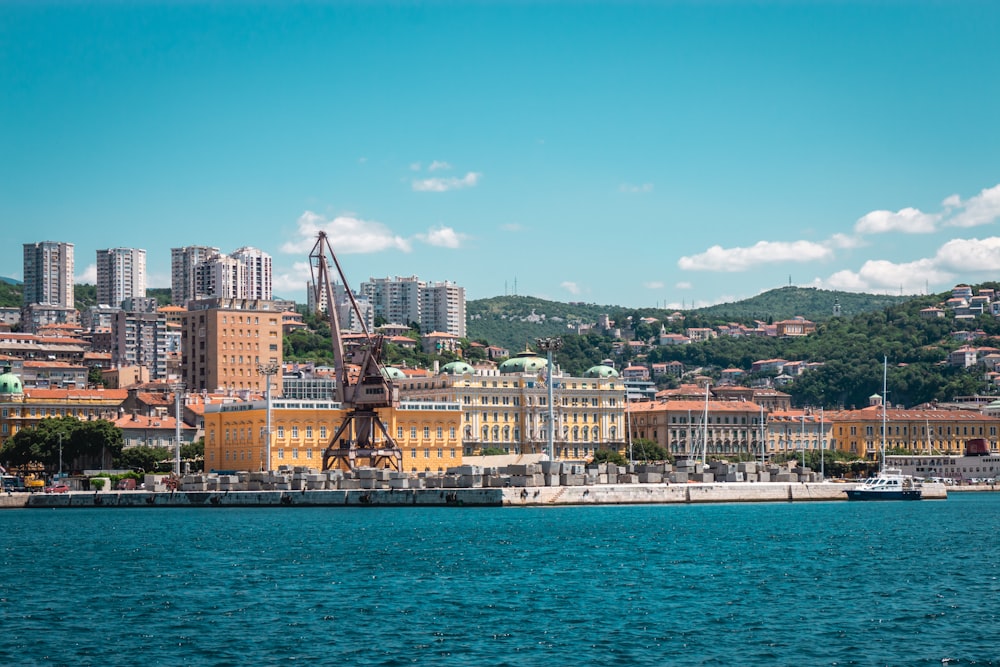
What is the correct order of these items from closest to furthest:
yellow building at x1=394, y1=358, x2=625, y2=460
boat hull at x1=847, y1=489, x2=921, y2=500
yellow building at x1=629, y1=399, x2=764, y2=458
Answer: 1. boat hull at x1=847, y1=489, x2=921, y2=500
2. yellow building at x1=394, y1=358, x2=625, y2=460
3. yellow building at x1=629, y1=399, x2=764, y2=458

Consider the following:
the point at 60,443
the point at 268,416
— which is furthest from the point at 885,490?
the point at 60,443

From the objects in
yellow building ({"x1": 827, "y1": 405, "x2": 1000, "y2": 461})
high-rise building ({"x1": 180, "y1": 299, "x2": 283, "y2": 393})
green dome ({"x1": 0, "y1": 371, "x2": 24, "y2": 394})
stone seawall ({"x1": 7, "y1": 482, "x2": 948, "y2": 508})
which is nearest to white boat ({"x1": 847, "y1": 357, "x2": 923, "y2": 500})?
stone seawall ({"x1": 7, "y1": 482, "x2": 948, "y2": 508})

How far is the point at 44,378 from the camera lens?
16425cm

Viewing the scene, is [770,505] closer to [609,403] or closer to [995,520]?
[995,520]

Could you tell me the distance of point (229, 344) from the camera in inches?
6535

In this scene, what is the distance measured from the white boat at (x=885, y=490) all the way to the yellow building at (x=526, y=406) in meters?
38.8

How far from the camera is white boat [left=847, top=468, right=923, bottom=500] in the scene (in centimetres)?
10238

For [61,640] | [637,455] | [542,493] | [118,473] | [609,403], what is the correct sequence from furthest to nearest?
[609,403] → [637,455] → [118,473] → [542,493] → [61,640]

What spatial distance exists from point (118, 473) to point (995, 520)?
5902cm

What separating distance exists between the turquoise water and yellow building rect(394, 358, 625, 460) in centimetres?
6307

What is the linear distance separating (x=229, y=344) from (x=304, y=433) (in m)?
56.4

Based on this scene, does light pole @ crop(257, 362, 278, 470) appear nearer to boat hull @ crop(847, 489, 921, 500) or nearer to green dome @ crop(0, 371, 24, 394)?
green dome @ crop(0, 371, 24, 394)

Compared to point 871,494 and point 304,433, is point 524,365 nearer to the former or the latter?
point 304,433

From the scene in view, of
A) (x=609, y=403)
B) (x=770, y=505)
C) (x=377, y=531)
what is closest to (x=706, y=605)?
(x=377, y=531)
